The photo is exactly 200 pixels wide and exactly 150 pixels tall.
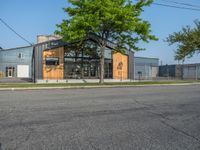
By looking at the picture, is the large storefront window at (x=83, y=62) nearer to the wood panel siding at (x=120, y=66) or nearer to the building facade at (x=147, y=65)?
the wood panel siding at (x=120, y=66)

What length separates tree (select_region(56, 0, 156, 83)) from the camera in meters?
25.3

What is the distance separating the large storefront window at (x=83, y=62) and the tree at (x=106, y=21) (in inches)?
233

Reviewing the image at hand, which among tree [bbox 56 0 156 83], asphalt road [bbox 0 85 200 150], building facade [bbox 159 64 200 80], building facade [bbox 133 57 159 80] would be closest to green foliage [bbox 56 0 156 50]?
tree [bbox 56 0 156 83]

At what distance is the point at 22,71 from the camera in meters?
59.8

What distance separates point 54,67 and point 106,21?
1054 cm

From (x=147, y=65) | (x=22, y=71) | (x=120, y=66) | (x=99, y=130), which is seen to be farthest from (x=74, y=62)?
(x=147, y=65)

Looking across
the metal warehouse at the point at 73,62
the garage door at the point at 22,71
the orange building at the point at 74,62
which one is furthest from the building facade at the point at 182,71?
the garage door at the point at 22,71

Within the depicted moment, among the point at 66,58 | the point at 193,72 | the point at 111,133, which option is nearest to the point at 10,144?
the point at 111,133

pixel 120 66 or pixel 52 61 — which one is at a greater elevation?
pixel 52 61

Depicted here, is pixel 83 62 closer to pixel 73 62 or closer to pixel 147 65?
pixel 73 62

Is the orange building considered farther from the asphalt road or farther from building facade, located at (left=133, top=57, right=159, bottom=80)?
building facade, located at (left=133, top=57, right=159, bottom=80)

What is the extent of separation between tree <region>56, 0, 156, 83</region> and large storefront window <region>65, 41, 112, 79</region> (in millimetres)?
5930

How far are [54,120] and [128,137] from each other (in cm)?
241

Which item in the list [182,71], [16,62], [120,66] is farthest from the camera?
[182,71]
